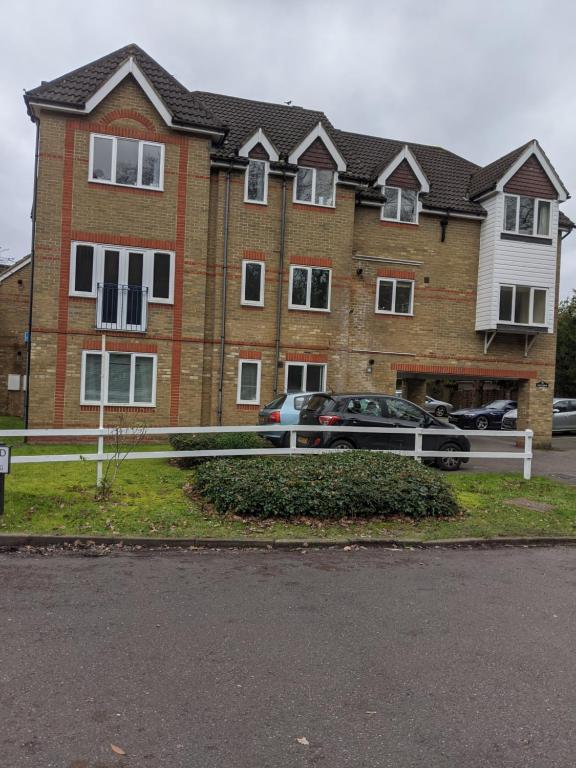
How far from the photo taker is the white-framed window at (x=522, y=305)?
2184cm

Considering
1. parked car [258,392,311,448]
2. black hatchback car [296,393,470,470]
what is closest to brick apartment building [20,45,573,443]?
parked car [258,392,311,448]

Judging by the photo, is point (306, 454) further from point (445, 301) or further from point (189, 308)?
point (445, 301)

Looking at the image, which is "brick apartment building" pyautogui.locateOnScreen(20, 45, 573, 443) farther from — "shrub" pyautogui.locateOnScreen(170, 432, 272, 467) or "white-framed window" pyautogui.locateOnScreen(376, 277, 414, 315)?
"shrub" pyautogui.locateOnScreen(170, 432, 272, 467)

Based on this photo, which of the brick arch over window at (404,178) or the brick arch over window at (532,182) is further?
the brick arch over window at (532,182)

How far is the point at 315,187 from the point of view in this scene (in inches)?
803

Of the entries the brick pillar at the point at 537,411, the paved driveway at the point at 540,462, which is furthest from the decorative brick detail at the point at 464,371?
the paved driveway at the point at 540,462

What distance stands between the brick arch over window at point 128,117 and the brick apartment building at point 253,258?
65mm

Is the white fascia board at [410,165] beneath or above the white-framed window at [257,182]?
above

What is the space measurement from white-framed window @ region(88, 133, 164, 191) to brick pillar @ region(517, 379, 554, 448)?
46.9ft

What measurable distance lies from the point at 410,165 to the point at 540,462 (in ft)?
35.5

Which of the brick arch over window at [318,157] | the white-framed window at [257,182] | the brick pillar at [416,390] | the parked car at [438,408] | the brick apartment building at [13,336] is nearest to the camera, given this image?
the white-framed window at [257,182]

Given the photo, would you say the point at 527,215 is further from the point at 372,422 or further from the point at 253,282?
the point at 372,422

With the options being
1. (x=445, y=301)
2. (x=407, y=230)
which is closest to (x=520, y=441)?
(x=445, y=301)

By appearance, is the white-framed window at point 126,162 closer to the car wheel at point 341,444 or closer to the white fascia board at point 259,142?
the white fascia board at point 259,142
